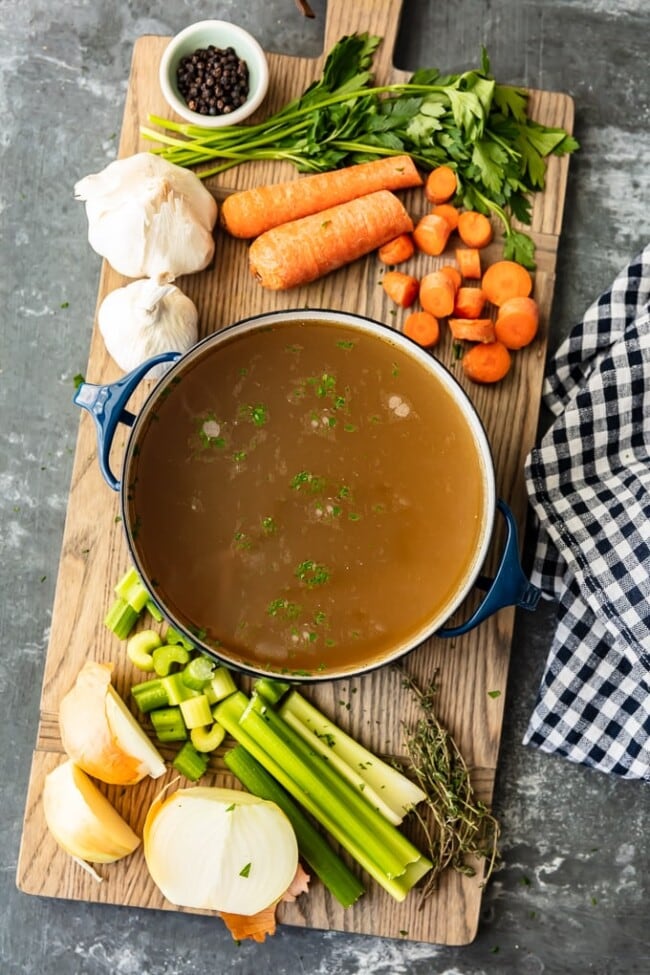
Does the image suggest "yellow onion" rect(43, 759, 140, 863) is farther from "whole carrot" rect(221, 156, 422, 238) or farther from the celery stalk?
"whole carrot" rect(221, 156, 422, 238)

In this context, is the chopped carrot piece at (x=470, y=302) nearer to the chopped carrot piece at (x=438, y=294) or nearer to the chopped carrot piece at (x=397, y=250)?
the chopped carrot piece at (x=438, y=294)

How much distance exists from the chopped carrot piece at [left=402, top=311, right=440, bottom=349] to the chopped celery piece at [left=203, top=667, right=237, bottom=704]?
0.76 meters

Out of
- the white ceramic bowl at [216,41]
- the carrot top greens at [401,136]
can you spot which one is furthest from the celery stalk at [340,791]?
the white ceramic bowl at [216,41]

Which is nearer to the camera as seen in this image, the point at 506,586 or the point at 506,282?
the point at 506,586

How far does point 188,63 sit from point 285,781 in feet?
4.73

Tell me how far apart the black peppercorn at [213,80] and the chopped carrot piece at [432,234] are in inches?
17.5

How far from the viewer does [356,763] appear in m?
1.84

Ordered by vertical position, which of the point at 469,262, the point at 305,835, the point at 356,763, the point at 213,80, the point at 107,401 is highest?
the point at 213,80

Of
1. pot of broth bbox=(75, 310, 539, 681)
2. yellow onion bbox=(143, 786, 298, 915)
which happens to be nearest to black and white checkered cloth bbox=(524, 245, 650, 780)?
pot of broth bbox=(75, 310, 539, 681)

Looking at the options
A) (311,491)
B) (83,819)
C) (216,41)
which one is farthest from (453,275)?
(83,819)

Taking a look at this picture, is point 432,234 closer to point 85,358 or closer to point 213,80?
point 213,80

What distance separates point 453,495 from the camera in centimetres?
161

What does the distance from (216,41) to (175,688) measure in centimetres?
130

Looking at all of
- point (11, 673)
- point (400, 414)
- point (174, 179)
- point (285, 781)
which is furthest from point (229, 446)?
point (11, 673)
